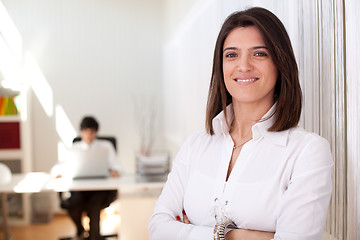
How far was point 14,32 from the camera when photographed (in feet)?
18.4

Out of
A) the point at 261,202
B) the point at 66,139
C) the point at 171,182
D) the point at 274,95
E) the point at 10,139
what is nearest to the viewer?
the point at 261,202

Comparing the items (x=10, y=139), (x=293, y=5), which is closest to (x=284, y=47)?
(x=293, y=5)

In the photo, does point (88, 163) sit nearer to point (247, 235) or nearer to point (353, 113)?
→ point (247, 235)

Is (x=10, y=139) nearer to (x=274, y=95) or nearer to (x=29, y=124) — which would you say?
(x=29, y=124)

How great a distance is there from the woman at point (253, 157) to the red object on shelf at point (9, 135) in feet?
13.8

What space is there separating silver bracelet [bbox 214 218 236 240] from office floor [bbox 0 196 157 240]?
2421 millimetres

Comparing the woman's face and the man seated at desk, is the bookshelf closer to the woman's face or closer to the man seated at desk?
the man seated at desk

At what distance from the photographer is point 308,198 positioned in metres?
1.22

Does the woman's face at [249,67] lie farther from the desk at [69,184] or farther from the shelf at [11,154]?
the shelf at [11,154]

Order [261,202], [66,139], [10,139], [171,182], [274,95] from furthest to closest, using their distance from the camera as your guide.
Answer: [66,139], [10,139], [171,182], [274,95], [261,202]

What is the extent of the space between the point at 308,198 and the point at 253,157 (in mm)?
245

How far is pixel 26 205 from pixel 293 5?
186 inches

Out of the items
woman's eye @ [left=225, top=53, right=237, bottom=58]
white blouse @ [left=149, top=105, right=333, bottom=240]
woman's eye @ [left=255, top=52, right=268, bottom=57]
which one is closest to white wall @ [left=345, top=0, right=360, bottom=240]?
white blouse @ [left=149, top=105, right=333, bottom=240]

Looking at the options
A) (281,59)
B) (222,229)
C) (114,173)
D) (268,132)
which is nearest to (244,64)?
(281,59)
